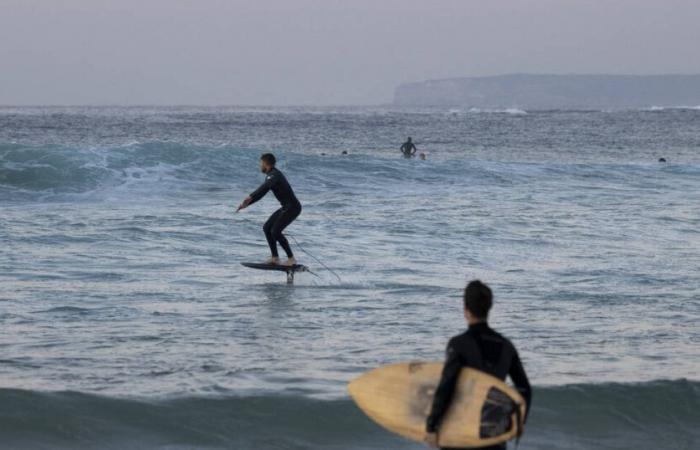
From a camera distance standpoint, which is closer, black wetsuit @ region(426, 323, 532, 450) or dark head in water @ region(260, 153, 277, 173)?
black wetsuit @ region(426, 323, 532, 450)

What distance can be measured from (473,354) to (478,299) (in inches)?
10.0

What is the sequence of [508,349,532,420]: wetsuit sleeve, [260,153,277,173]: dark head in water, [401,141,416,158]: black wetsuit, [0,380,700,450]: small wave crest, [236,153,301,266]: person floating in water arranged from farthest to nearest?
[401,141,416,158]: black wetsuit < [236,153,301,266]: person floating in water < [260,153,277,173]: dark head in water < [0,380,700,450]: small wave crest < [508,349,532,420]: wetsuit sleeve

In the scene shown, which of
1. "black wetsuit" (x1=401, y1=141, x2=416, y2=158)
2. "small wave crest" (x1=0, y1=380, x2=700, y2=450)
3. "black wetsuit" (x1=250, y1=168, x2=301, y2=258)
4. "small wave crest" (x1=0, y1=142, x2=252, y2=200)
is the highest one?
"black wetsuit" (x1=250, y1=168, x2=301, y2=258)

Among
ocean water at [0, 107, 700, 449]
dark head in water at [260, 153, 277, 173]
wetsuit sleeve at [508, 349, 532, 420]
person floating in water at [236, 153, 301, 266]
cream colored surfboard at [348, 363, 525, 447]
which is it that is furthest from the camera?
person floating in water at [236, 153, 301, 266]

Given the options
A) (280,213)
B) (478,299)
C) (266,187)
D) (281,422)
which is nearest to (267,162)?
(266,187)

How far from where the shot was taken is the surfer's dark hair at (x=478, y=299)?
17.3ft

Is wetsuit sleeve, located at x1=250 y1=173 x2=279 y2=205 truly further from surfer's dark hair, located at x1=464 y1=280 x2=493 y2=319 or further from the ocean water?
surfer's dark hair, located at x1=464 y1=280 x2=493 y2=319

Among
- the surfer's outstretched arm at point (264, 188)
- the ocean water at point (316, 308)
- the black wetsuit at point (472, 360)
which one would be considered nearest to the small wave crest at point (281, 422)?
the ocean water at point (316, 308)

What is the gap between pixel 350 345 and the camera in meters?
10.9

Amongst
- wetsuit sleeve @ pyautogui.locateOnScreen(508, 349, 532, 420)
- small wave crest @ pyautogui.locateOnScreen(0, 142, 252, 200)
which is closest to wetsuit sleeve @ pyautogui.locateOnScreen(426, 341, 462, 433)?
wetsuit sleeve @ pyautogui.locateOnScreen(508, 349, 532, 420)

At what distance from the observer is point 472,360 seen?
5.32 meters

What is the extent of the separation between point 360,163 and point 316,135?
38700mm

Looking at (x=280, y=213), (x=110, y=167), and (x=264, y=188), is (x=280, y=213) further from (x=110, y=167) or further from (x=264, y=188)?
(x=110, y=167)

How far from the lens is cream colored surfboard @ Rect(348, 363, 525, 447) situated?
5234 millimetres
